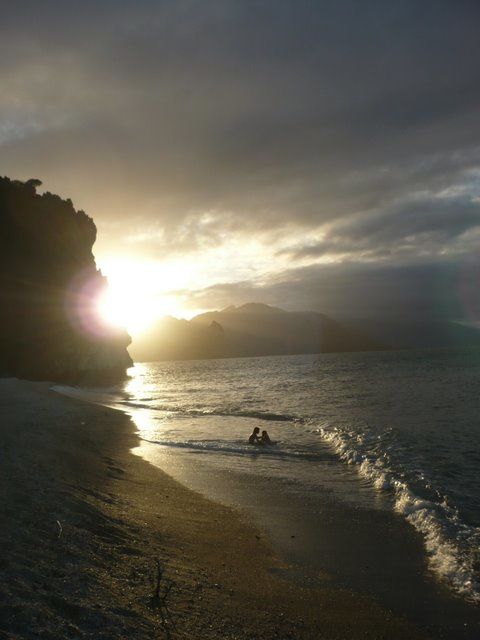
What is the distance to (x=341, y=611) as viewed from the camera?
6383 millimetres

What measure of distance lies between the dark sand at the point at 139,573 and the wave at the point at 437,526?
2066 millimetres

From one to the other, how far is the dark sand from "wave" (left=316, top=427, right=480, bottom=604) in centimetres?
207

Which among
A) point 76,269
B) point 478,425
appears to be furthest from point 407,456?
point 76,269

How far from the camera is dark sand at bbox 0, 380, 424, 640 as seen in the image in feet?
16.4

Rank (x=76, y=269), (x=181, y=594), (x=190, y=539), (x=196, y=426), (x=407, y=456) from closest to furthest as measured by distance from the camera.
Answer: (x=181, y=594), (x=190, y=539), (x=407, y=456), (x=196, y=426), (x=76, y=269)

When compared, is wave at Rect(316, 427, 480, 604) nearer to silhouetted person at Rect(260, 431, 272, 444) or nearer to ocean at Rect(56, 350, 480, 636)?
ocean at Rect(56, 350, 480, 636)

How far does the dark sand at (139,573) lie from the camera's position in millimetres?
5004

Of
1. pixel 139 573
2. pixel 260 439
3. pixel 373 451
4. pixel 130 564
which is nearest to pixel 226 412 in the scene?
pixel 260 439

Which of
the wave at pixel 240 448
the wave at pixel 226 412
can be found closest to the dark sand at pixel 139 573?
the wave at pixel 240 448

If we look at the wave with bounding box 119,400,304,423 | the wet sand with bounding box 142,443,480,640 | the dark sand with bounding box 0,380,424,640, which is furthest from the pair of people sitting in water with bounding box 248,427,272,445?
the dark sand with bounding box 0,380,424,640

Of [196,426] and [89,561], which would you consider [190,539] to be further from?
[196,426]

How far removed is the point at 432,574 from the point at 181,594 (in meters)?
4.86

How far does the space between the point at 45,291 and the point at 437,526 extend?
69.1m

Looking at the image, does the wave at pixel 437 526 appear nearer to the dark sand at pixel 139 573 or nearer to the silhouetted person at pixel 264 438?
the dark sand at pixel 139 573
